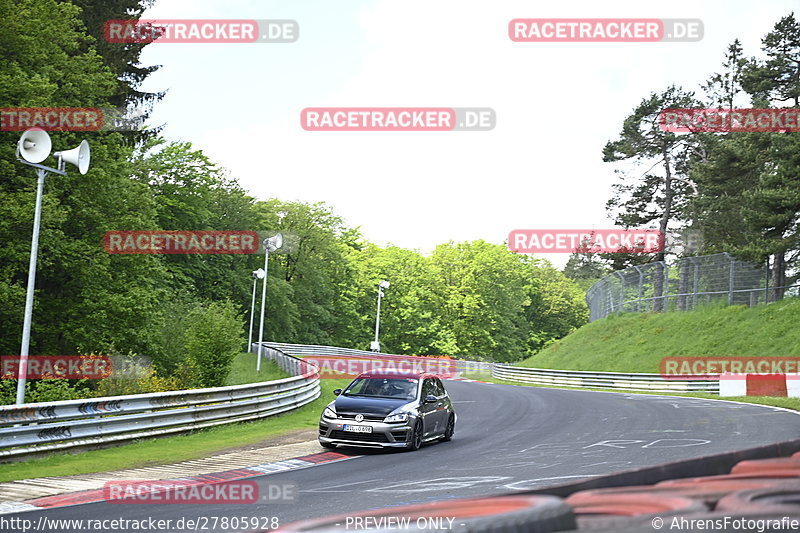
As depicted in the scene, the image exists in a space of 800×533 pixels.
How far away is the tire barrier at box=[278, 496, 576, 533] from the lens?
282cm

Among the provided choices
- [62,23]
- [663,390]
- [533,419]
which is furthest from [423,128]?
[663,390]

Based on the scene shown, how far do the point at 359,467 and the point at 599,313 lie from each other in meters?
54.1

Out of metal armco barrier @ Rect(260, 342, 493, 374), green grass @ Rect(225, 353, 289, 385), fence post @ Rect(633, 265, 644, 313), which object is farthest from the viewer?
metal armco barrier @ Rect(260, 342, 493, 374)

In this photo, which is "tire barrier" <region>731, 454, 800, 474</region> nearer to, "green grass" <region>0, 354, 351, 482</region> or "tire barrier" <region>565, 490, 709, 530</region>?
"tire barrier" <region>565, 490, 709, 530</region>

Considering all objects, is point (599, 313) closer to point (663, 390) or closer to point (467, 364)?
point (467, 364)

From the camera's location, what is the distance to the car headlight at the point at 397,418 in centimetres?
1590

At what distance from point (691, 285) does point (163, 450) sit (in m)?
40.6

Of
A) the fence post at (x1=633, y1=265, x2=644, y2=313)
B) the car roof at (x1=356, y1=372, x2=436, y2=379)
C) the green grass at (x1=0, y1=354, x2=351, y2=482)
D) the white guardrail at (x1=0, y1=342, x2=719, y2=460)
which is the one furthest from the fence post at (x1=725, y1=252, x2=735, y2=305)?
the car roof at (x1=356, y1=372, x2=436, y2=379)

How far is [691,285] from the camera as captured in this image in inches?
1941

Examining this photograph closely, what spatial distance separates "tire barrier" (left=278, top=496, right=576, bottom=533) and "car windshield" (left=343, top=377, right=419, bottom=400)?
13.6 meters

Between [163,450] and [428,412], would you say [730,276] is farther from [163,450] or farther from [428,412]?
A: [163,450]

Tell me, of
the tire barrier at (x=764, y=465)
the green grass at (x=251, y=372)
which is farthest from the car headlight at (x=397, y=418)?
the green grass at (x=251, y=372)

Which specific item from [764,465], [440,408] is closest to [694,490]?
[764,465]

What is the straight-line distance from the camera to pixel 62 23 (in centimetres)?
3447
